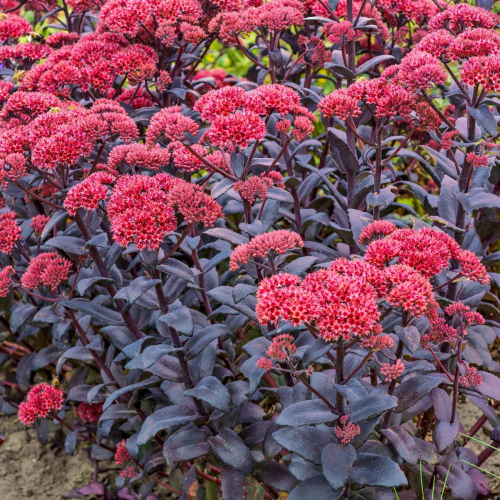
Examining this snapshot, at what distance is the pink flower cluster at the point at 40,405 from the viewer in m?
2.73

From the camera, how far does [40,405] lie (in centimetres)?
275

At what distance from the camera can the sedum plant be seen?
1.91 m

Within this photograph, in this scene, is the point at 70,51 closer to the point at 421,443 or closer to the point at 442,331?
the point at 442,331

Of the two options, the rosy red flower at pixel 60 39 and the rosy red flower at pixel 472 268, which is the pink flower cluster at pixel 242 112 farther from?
the rosy red flower at pixel 60 39

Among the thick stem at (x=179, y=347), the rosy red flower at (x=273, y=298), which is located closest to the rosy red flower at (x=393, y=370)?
the rosy red flower at (x=273, y=298)

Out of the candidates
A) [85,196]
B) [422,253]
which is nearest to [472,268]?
[422,253]

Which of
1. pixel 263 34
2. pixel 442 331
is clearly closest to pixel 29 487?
pixel 442 331

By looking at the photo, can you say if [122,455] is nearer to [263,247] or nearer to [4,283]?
[4,283]

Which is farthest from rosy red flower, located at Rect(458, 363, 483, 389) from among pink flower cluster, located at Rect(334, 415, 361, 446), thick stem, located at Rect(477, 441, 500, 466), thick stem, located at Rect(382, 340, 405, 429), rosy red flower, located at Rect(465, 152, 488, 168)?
rosy red flower, located at Rect(465, 152, 488, 168)

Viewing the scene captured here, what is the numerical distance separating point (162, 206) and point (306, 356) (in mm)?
679

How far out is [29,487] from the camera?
3.23 metres

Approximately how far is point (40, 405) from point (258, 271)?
4.16ft

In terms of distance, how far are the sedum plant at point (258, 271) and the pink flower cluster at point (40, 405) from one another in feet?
0.04

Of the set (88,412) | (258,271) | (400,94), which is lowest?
(88,412)
